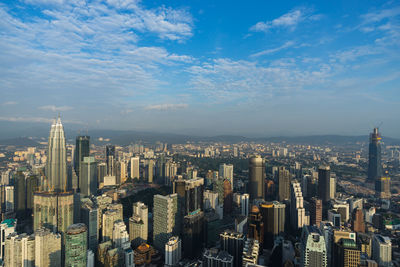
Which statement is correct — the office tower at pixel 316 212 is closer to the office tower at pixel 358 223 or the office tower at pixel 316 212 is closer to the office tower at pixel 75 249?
the office tower at pixel 358 223

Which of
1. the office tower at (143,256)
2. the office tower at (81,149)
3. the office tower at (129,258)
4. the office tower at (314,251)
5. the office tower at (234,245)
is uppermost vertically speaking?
the office tower at (81,149)

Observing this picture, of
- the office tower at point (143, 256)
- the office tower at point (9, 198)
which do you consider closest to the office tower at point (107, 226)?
the office tower at point (143, 256)

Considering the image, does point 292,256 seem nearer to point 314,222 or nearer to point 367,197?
point 314,222

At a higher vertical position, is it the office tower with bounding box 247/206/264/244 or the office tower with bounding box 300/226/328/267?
the office tower with bounding box 300/226/328/267

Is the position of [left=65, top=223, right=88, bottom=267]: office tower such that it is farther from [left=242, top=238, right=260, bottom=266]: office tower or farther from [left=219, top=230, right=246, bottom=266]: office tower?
[left=242, top=238, right=260, bottom=266]: office tower

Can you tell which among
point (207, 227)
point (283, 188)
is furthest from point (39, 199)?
point (283, 188)

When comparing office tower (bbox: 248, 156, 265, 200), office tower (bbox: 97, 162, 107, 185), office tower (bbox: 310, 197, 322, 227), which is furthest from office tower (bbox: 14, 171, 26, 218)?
office tower (bbox: 310, 197, 322, 227)
